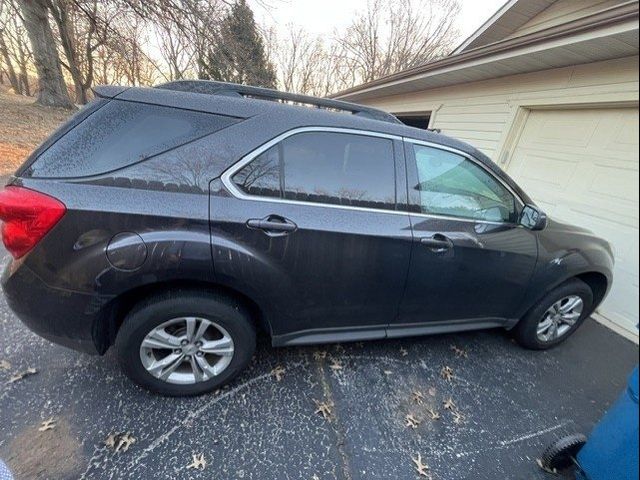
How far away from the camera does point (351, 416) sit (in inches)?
81.0

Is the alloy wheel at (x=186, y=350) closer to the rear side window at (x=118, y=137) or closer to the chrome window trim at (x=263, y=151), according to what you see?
the chrome window trim at (x=263, y=151)

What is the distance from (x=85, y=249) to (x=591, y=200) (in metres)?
2.78

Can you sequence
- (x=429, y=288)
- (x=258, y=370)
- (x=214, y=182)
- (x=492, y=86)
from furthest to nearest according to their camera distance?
(x=492, y=86)
(x=258, y=370)
(x=429, y=288)
(x=214, y=182)

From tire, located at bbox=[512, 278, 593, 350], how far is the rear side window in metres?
2.82

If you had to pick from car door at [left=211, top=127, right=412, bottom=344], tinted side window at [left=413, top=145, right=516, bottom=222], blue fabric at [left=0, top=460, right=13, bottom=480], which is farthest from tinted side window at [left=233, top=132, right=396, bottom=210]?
blue fabric at [left=0, top=460, right=13, bottom=480]

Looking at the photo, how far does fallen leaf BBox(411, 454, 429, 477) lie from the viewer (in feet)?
5.88

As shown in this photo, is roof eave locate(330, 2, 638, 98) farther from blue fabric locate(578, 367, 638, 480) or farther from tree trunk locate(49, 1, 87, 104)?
tree trunk locate(49, 1, 87, 104)

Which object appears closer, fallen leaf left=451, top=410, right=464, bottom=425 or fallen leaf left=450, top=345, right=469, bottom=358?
fallen leaf left=451, top=410, right=464, bottom=425

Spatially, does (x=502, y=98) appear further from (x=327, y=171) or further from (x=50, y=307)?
(x=50, y=307)

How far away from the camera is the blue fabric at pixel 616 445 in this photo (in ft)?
4.05

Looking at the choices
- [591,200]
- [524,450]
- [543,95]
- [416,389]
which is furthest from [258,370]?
[543,95]

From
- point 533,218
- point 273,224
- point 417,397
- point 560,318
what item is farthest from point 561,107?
point 273,224

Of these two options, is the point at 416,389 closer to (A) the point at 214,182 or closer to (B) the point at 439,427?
(B) the point at 439,427

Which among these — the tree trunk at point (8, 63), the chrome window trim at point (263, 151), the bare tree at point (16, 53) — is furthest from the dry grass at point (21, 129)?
the tree trunk at point (8, 63)
